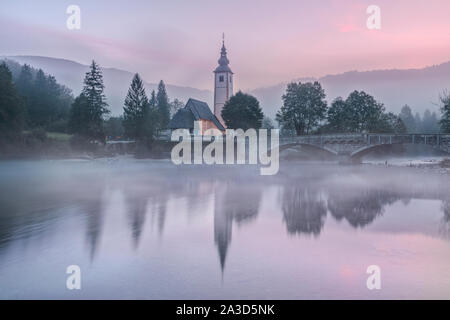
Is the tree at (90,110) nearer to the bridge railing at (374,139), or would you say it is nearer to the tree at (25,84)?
the tree at (25,84)

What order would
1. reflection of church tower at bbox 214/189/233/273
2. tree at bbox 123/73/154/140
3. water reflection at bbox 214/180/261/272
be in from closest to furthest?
reflection of church tower at bbox 214/189/233/273
water reflection at bbox 214/180/261/272
tree at bbox 123/73/154/140

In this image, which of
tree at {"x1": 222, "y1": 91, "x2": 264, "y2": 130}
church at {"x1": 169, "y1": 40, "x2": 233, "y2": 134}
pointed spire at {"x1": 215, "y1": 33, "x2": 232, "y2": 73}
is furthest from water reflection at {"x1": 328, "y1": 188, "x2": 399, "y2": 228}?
pointed spire at {"x1": 215, "y1": 33, "x2": 232, "y2": 73}

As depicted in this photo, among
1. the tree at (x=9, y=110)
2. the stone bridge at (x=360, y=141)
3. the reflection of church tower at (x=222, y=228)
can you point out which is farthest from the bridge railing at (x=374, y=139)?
the tree at (x=9, y=110)

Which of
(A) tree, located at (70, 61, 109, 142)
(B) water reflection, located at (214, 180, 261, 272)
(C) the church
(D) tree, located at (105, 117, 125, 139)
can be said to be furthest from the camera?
(D) tree, located at (105, 117, 125, 139)

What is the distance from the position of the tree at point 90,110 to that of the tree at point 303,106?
41.7 m

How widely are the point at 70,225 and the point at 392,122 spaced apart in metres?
90.9

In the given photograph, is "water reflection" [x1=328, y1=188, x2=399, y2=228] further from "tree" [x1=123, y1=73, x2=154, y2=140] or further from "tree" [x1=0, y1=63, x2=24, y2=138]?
"tree" [x1=123, y1=73, x2=154, y2=140]

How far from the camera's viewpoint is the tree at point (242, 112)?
87938mm

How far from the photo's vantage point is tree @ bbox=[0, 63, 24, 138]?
6294cm

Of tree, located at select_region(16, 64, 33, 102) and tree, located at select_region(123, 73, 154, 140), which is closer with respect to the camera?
tree, located at select_region(123, 73, 154, 140)

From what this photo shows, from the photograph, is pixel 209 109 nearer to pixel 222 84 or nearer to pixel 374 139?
pixel 222 84

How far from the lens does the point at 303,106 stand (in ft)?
283

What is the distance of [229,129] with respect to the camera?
89.7m

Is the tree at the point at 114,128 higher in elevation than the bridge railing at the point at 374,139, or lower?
higher
